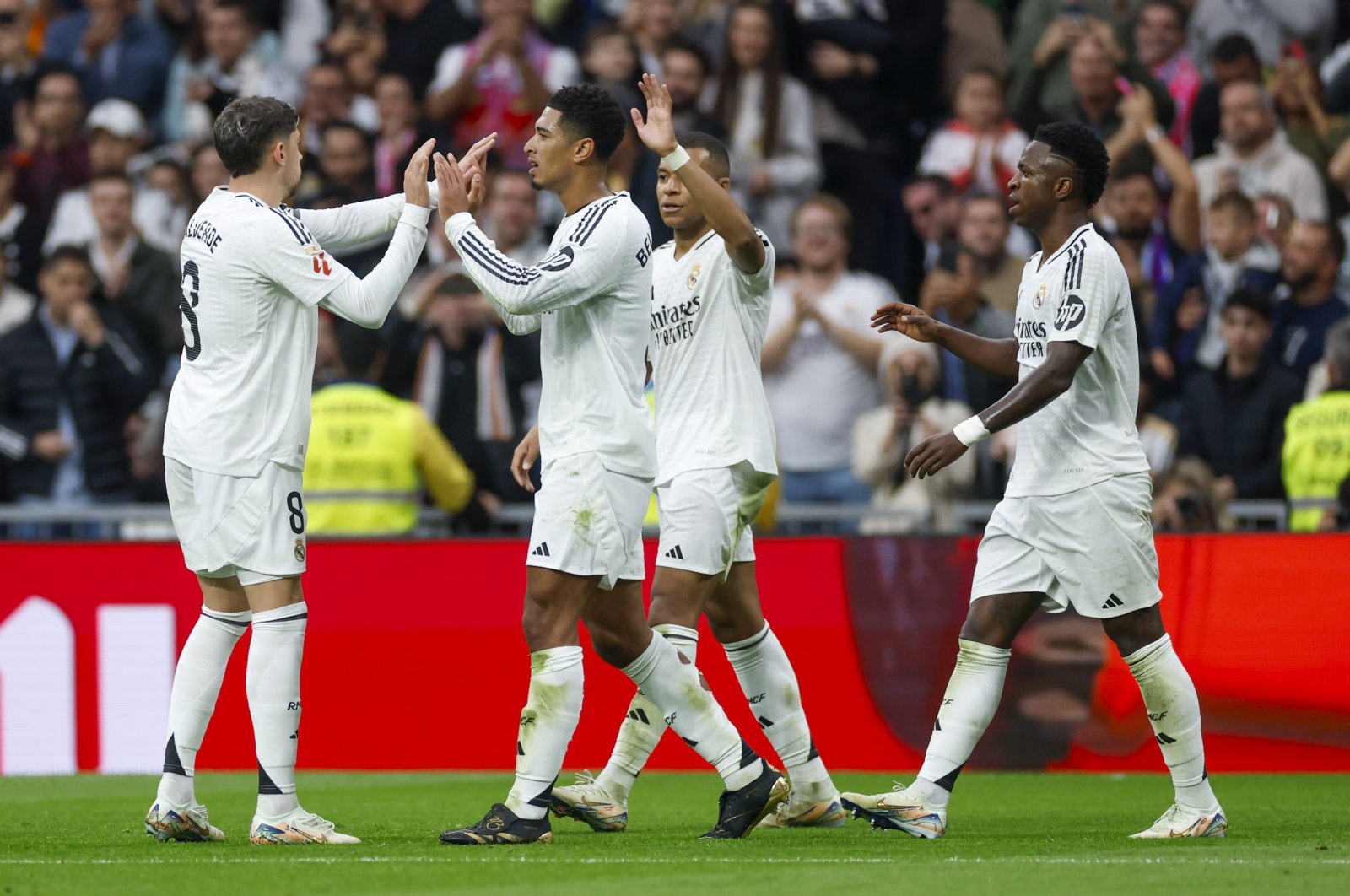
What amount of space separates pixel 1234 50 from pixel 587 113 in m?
7.70

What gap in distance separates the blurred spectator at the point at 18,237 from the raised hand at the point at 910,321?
28.8ft

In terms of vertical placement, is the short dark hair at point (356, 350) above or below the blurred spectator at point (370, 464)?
above

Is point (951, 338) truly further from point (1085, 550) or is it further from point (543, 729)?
point (543, 729)

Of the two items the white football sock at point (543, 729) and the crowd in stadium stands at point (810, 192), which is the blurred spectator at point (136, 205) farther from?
the white football sock at point (543, 729)

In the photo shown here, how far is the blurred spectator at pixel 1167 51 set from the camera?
13344mm

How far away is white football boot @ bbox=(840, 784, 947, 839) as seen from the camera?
6.69m

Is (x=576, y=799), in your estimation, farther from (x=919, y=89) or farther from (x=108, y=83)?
(x=108, y=83)

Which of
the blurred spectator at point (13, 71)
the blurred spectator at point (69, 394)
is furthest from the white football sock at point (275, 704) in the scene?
the blurred spectator at point (13, 71)

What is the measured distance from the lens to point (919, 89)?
1406cm

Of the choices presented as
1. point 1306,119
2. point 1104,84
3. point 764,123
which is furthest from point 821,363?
point 1306,119

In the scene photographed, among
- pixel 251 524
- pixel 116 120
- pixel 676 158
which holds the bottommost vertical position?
pixel 251 524

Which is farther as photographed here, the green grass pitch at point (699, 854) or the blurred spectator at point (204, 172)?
the blurred spectator at point (204, 172)

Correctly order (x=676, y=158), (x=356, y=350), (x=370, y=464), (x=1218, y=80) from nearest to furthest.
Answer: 1. (x=676, y=158)
2. (x=370, y=464)
3. (x=356, y=350)
4. (x=1218, y=80)

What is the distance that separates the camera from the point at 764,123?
528 inches
